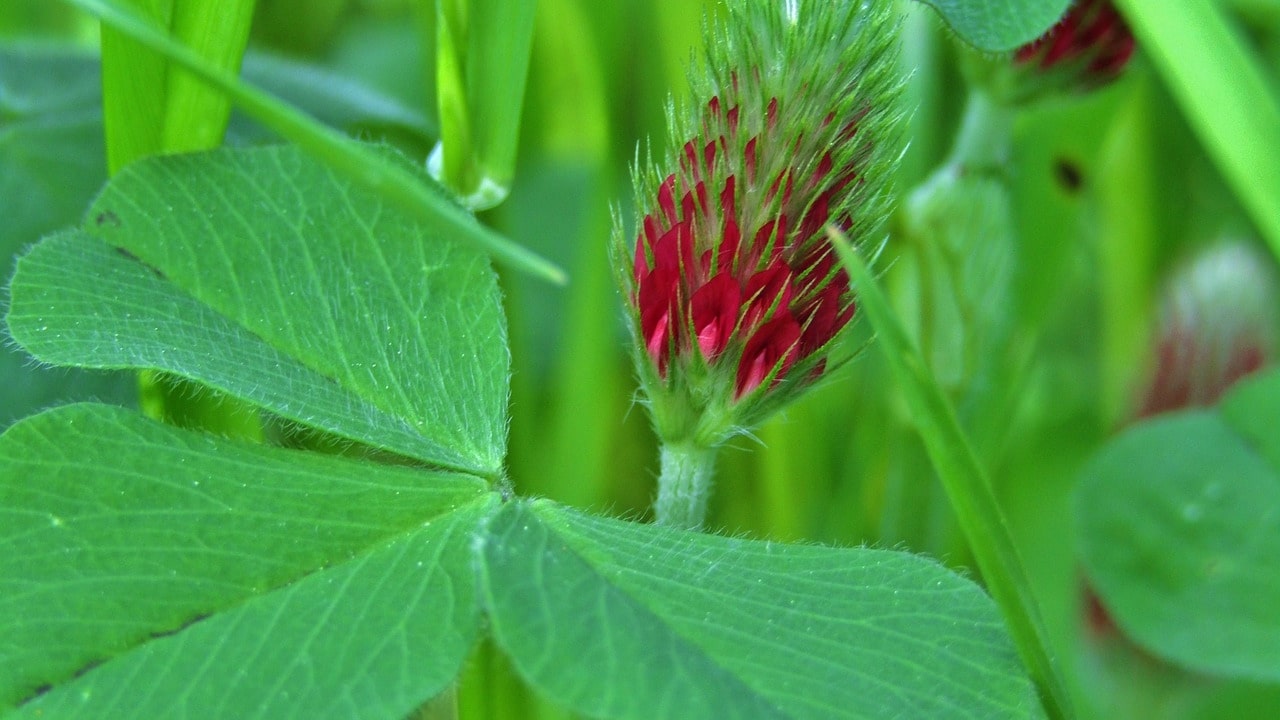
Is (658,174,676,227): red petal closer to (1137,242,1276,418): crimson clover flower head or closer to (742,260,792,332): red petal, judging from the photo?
(742,260,792,332): red petal

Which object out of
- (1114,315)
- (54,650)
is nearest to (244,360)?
(54,650)

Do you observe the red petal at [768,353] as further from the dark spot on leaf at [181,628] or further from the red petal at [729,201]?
the dark spot on leaf at [181,628]

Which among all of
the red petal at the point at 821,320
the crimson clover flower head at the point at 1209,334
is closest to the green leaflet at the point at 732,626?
the red petal at the point at 821,320

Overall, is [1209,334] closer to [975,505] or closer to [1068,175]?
[1068,175]

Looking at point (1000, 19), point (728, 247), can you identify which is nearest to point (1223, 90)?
point (1000, 19)

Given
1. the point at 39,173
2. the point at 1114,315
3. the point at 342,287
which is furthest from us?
the point at 1114,315

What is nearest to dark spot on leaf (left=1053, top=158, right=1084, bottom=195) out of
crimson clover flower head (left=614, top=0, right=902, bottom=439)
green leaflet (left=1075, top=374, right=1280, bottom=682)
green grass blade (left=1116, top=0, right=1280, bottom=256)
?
green leaflet (left=1075, top=374, right=1280, bottom=682)

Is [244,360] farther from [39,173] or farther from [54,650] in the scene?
[39,173]
